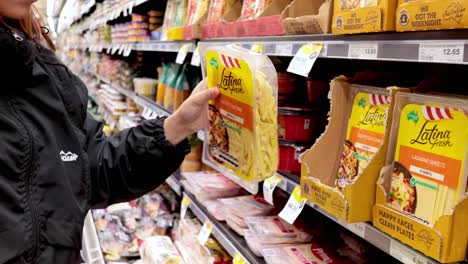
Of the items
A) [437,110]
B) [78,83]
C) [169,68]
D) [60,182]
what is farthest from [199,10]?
[437,110]

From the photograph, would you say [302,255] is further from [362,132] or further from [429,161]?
[429,161]

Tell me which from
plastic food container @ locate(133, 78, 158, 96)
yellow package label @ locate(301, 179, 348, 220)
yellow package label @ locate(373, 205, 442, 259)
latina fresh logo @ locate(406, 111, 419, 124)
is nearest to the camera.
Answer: yellow package label @ locate(373, 205, 442, 259)

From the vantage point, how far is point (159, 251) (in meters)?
2.53

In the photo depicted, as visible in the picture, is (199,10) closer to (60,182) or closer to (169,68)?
(169,68)

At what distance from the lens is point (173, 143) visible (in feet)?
4.65

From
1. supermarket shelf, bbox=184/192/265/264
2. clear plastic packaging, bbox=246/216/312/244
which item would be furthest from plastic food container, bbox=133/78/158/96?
clear plastic packaging, bbox=246/216/312/244

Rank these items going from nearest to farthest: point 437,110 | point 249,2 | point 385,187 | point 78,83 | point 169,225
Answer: point 437,110 → point 385,187 → point 78,83 → point 249,2 → point 169,225

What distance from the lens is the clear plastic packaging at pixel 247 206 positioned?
2.00 meters

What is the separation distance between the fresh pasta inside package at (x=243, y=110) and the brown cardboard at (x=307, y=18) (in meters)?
0.23

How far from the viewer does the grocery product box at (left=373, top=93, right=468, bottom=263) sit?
0.92 metres

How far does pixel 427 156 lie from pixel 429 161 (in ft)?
0.04

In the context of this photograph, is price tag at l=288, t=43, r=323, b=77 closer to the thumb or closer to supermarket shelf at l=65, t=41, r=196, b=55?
the thumb

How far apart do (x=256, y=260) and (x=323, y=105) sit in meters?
0.59

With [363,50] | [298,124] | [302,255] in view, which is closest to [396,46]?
[363,50]
